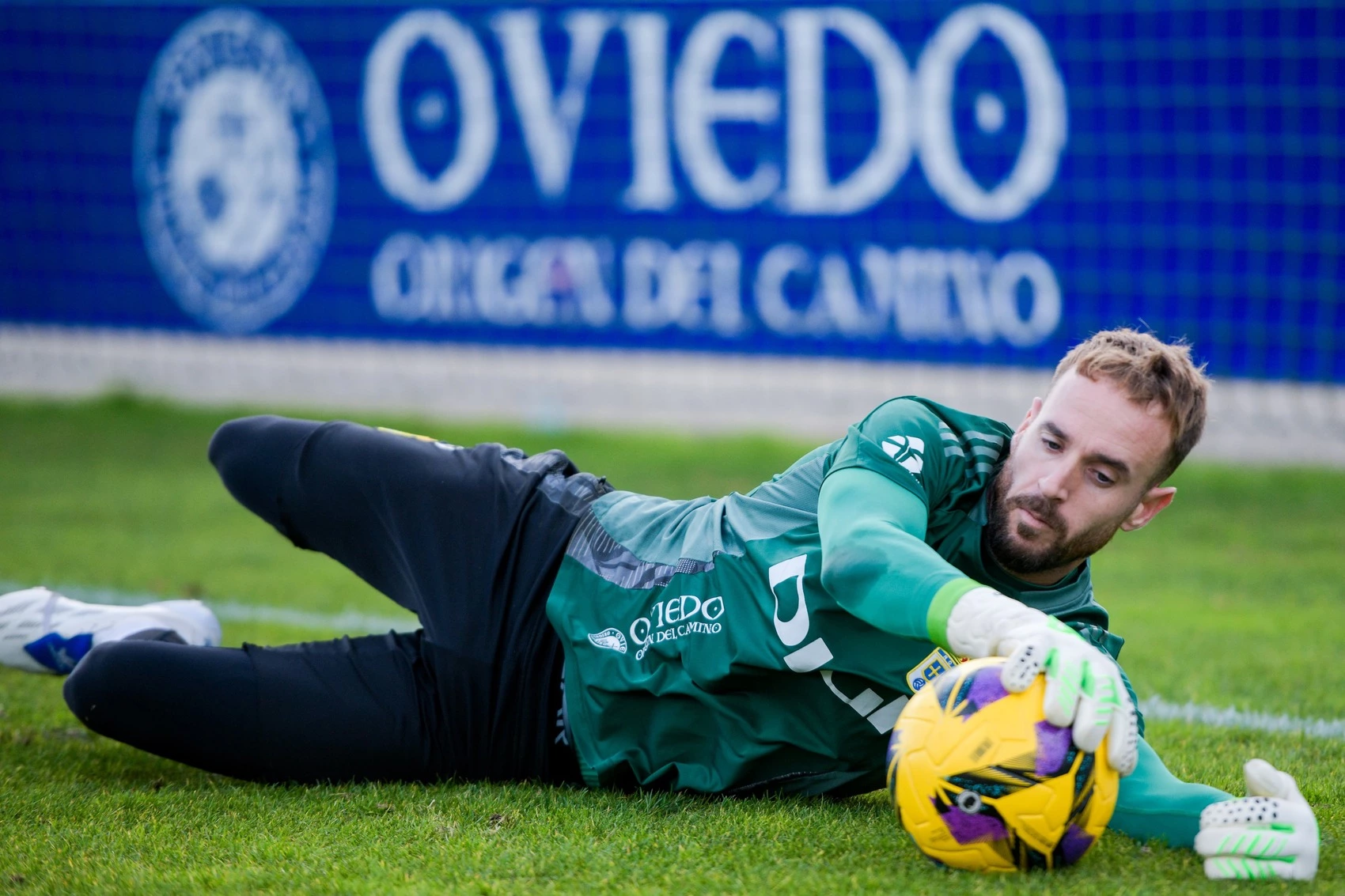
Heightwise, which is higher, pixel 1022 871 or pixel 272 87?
pixel 272 87

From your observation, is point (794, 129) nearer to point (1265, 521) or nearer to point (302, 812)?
point (1265, 521)

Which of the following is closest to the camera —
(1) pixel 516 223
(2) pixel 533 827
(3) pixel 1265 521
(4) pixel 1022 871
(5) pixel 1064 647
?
(5) pixel 1064 647

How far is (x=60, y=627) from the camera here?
13.3ft

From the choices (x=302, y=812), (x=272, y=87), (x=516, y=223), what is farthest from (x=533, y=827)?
(x=272, y=87)

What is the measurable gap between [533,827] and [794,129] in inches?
282

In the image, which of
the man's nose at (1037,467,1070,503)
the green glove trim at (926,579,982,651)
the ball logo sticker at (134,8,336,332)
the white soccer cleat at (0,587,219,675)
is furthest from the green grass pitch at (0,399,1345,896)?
the ball logo sticker at (134,8,336,332)

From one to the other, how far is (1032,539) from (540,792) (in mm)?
1368

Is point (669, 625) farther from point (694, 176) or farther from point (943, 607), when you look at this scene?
point (694, 176)

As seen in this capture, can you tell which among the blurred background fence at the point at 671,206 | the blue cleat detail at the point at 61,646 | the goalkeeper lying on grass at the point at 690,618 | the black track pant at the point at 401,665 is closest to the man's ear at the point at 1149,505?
the goalkeeper lying on grass at the point at 690,618

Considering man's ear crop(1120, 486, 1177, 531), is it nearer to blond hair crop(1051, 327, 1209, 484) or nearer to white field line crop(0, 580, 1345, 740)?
blond hair crop(1051, 327, 1209, 484)

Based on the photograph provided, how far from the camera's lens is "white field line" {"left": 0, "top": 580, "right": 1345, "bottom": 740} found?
14.8 feet

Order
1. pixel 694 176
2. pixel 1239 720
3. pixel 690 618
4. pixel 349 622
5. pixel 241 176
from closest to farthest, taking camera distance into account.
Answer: pixel 690 618
pixel 1239 720
pixel 349 622
pixel 694 176
pixel 241 176

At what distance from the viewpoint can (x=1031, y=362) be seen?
364 inches

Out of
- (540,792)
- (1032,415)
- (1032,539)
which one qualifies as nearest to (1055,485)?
(1032,539)
